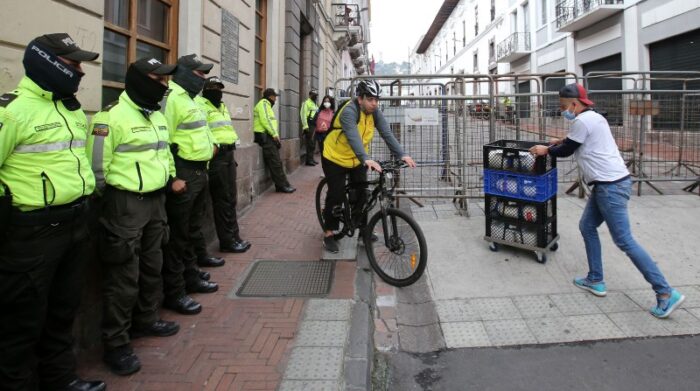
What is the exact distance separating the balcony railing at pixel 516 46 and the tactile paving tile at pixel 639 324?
27.7 m

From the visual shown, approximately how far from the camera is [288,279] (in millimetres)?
4461

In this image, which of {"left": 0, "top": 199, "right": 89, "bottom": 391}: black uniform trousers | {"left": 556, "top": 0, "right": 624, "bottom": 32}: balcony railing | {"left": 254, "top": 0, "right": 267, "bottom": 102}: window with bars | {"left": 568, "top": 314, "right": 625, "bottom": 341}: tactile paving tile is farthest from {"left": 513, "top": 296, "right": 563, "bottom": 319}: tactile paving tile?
{"left": 556, "top": 0, "right": 624, "bottom": 32}: balcony railing

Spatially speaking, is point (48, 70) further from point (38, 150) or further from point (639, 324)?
point (639, 324)

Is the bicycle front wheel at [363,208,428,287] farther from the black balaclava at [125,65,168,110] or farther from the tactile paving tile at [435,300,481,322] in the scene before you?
the black balaclava at [125,65,168,110]

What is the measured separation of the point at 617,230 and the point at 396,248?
1927mm

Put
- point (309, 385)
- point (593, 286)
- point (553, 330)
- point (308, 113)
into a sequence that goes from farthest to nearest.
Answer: point (308, 113), point (593, 286), point (553, 330), point (309, 385)

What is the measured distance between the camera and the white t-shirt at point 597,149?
3955mm

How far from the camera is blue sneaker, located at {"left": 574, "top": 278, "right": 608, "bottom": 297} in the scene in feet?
13.7

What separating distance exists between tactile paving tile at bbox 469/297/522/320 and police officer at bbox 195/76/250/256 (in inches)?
105

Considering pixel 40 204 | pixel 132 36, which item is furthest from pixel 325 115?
pixel 40 204

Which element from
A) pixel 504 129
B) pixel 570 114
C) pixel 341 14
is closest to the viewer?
pixel 570 114

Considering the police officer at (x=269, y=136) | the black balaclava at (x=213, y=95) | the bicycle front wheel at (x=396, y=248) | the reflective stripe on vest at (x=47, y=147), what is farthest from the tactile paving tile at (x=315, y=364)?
the police officer at (x=269, y=136)

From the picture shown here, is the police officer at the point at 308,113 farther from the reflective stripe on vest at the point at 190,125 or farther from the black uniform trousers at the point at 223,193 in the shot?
the reflective stripe on vest at the point at 190,125

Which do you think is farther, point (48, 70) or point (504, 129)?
point (504, 129)
